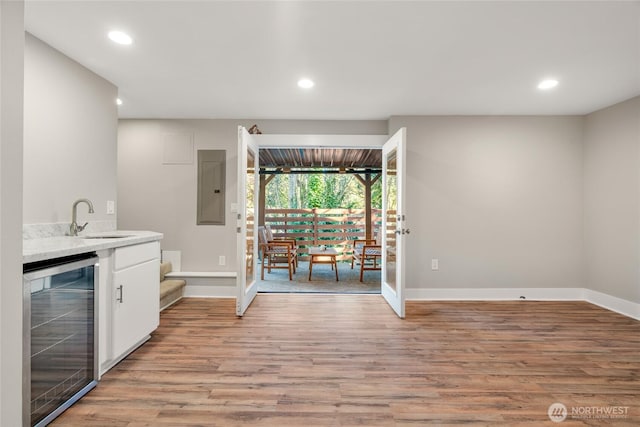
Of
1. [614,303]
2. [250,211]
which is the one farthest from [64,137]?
[614,303]

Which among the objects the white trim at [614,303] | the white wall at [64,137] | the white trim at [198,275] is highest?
the white wall at [64,137]

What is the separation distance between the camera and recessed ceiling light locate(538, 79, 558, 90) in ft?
9.48

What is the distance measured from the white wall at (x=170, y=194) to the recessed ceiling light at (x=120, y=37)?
1809 millimetres

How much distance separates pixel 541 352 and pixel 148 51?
3.74m

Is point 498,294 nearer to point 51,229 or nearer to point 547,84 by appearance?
point 547,84

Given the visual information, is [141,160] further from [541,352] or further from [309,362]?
[541,352]

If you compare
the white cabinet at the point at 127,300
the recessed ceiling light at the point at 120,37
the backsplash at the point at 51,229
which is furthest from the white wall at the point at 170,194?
the recessed ceiling light at the point at 120,37

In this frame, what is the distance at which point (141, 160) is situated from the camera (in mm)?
4035

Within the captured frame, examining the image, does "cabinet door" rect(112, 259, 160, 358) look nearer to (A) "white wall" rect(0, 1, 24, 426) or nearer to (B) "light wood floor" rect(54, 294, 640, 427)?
(B) "light wood floor" rect(54, 294, 640, 427)

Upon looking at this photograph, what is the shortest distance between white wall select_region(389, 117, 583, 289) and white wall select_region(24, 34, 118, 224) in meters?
3.08

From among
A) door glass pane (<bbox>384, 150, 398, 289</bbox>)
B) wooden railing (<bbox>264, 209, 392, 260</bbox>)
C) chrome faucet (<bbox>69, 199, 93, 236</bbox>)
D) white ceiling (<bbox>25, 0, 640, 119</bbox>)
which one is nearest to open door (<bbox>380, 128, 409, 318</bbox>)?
door glass pane (<bbox>384, 150, 398, 289</bbox>)

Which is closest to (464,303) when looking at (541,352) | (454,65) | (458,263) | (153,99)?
(458,263)

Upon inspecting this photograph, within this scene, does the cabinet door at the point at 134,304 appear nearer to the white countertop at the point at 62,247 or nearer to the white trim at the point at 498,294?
the white countertop at the point at 62,247
